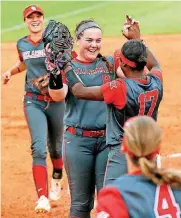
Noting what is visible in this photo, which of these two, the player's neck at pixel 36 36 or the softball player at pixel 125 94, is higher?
the player's neck at pixel 36 36

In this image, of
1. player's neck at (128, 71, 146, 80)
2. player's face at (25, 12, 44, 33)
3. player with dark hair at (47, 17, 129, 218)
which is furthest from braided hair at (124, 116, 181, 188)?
player's face at (25, 12, 44, 33)

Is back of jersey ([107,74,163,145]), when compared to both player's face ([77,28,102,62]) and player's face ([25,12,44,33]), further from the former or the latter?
player's face ([25,12,44,33])

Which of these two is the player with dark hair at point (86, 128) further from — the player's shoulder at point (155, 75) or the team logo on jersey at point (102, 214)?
the team logo on jersey at point (102, 214)

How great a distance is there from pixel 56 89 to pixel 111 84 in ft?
2.00

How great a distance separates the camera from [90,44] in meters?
6.16

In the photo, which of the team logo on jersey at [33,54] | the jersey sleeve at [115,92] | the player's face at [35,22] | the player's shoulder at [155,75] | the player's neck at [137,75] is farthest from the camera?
the player's face at [35,22]

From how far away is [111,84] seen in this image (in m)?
5.38

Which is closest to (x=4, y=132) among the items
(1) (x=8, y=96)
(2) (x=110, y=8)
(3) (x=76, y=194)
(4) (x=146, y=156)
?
(1) (x=8, y=96)

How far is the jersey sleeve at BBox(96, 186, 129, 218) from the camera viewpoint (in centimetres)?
368

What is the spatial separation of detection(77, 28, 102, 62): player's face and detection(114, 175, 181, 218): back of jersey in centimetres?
253

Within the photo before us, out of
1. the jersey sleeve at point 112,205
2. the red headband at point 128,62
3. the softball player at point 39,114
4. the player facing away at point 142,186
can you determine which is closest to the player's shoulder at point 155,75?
the red headband at point 128,62

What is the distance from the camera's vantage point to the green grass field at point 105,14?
19.2 m

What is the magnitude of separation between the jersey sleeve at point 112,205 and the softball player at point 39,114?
407 cm

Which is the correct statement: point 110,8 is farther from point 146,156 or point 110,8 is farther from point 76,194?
point 146,156
